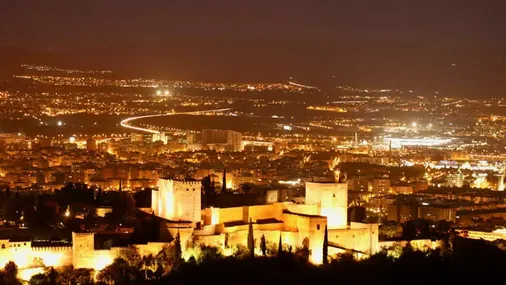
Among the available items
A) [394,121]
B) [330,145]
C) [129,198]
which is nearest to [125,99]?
[394,121]

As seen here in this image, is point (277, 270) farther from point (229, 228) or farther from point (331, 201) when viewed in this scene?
point (331, 201)

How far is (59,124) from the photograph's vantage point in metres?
101

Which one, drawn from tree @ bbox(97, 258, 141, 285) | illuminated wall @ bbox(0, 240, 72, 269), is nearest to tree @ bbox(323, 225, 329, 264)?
tree @ bbox(97, 258, 141, 285)

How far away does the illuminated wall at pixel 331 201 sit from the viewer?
30016mm

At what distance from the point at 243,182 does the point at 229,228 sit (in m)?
26.2

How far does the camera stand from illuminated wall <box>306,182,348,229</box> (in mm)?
30016

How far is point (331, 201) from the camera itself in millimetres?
30031

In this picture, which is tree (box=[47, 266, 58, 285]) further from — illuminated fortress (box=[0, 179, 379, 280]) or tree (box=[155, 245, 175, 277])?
tree (box=[155, 245, 175, 277])

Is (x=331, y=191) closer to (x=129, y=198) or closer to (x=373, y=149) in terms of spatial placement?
(x=129, y=198)

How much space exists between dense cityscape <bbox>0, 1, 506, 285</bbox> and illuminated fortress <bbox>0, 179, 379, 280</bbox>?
1.6 inches

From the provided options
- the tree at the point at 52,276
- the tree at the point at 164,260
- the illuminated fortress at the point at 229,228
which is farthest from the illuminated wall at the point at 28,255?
the tree at the point at 164,260

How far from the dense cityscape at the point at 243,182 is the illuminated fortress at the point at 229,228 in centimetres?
4

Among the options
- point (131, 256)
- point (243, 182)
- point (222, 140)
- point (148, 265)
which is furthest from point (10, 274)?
point (222, 140)

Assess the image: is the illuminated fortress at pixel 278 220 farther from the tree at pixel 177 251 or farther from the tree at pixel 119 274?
the tree at pixel 119 274
